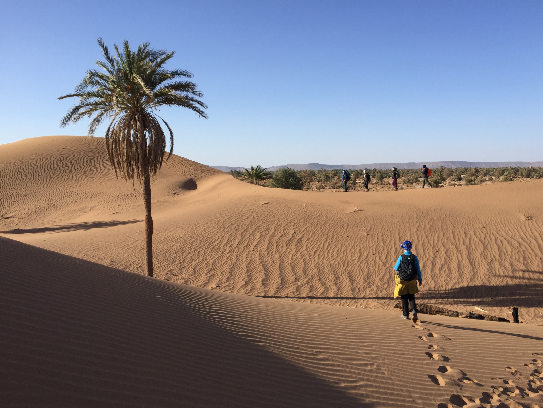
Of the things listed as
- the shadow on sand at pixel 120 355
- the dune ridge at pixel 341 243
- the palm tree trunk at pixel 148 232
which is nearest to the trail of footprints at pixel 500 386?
the shadow on sand at pixel 120 355

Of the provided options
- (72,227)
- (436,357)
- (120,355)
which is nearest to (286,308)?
(436,357)

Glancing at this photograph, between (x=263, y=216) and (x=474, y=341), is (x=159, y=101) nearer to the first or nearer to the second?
(x=263, y=216)

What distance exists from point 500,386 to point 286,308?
4.22 m

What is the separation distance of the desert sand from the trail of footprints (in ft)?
0.10

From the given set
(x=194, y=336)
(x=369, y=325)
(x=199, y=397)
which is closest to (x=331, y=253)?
(x=369, y=325)

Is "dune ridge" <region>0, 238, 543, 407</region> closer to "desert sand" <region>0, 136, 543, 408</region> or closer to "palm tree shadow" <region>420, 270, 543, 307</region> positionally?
"desert sand" <region>0, 136, 543, 408</region>

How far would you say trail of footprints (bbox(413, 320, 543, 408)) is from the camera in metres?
4.30

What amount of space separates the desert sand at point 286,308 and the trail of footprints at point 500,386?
3cm

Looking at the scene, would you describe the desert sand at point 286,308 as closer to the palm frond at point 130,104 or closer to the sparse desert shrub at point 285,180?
the palm frond at point 130,104

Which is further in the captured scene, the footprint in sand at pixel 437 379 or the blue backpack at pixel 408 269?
the blue backpack at pixel 408 269

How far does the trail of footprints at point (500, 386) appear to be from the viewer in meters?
4.30

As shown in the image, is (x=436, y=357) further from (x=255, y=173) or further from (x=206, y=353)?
(x=255, y=173)

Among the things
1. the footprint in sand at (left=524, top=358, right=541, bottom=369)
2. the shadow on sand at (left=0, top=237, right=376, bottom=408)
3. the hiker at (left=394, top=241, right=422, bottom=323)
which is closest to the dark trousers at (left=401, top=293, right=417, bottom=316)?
the hiker at (left=394, top=241, right=422, bottom=323)

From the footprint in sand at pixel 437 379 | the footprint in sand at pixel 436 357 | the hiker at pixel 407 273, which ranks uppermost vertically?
the hiker at pixel 407 273
